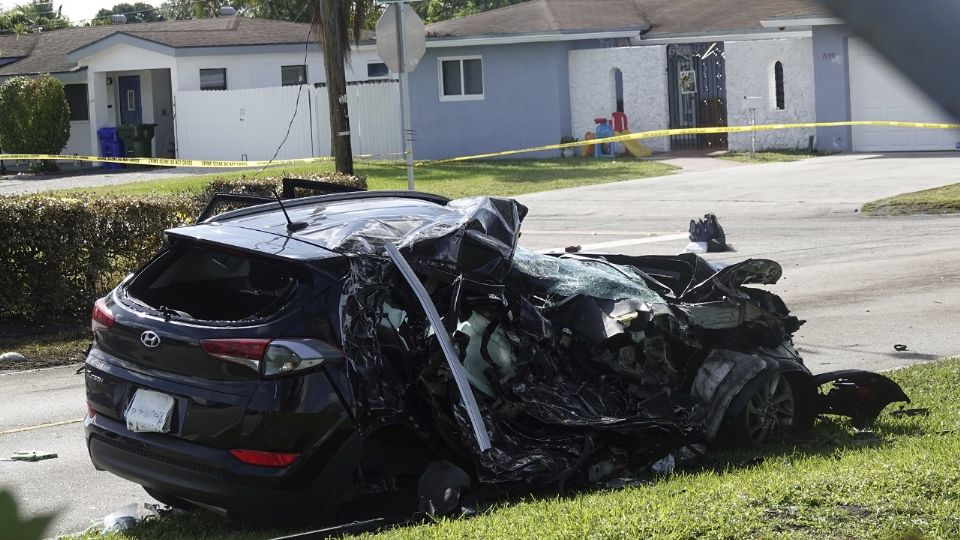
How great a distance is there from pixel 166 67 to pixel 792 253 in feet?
81.7

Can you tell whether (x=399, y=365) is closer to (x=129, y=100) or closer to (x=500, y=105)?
(x=500, y=105)

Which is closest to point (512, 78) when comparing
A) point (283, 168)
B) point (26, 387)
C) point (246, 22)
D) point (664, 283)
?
point (283, 168)

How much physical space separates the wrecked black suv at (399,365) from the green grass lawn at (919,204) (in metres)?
13.7

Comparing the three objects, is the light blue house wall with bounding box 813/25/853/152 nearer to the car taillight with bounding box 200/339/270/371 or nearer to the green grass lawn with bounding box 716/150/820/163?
the green grass lawn with bounding box 716/150/820/163

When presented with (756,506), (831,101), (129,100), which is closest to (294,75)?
(129,100)

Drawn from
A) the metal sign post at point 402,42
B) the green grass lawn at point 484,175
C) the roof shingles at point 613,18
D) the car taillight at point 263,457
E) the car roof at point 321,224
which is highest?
the roof shingles at point 613,18

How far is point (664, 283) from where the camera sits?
7418 mm

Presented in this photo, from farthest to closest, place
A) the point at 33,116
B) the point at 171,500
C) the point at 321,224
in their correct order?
the point at 33,116
the point at 321,224
the point at 171,500

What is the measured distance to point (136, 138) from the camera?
36.6 metres

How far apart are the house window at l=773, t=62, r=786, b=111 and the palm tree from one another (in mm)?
11534

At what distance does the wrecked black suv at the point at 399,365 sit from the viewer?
5.52 m

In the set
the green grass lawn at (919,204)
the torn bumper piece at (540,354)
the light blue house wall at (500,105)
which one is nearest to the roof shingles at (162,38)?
the light blue house wall at (500,105)

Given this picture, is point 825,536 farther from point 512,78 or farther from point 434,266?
point 512,78

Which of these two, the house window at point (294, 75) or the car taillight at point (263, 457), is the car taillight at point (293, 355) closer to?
the car taillight at point (263, 457)
